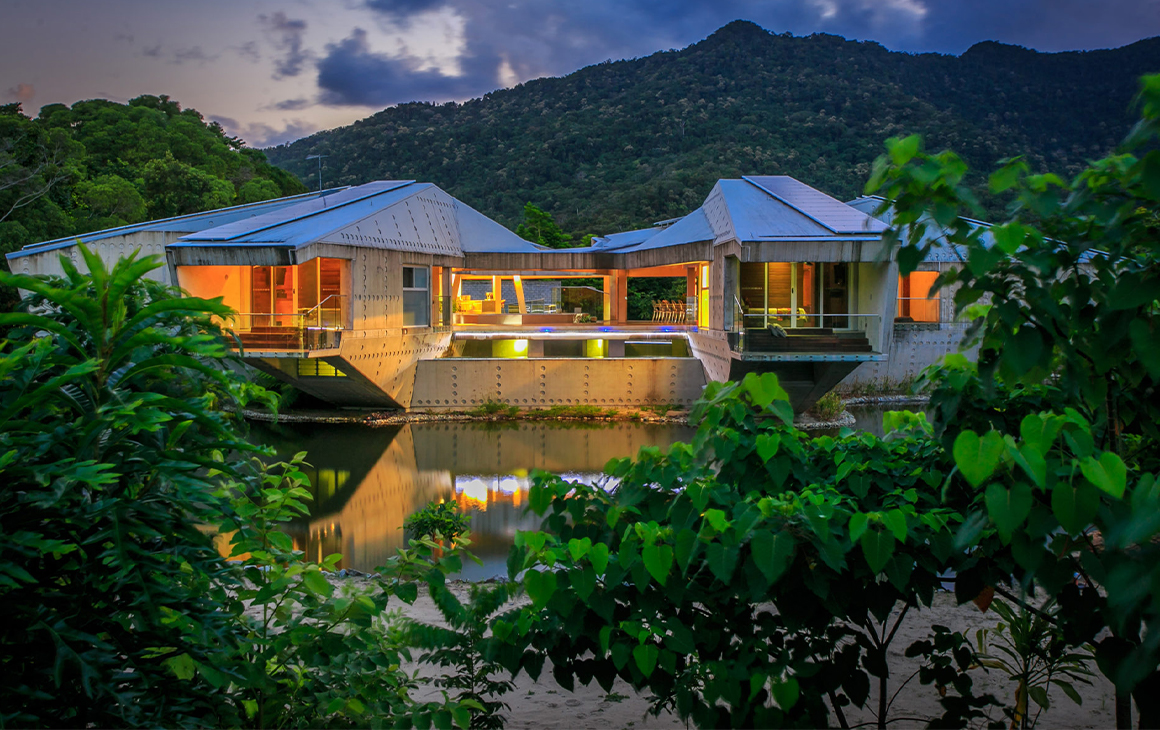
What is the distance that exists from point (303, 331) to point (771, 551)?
568 inches

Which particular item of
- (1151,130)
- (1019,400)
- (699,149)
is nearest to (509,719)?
(1019,400)

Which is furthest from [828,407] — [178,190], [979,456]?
[178,190]

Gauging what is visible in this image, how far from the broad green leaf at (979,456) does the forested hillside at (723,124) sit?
129ft

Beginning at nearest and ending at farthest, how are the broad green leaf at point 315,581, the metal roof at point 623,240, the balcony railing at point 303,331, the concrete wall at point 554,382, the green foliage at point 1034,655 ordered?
the broad green leaf at point 315,581, the green foliage at point 1034,655, the balcony railing at point 303,331, the concrete wall at point 554,382, the metal roof at point 623,240

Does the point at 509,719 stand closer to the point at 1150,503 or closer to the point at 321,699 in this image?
the point at 321,699

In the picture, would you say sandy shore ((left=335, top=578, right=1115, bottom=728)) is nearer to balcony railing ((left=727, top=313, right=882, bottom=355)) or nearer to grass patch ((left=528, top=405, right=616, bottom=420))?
balcony railing ((left=727, top=313, right=882, bottom=355))

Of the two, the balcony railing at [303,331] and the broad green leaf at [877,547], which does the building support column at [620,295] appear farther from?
the broad green leaf at [877,547]

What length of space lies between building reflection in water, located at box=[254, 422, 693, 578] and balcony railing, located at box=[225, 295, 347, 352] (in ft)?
6.51

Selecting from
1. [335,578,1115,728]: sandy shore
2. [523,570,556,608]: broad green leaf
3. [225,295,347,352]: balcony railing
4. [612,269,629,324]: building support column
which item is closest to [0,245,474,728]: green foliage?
[523,570,556,608]: broad green leaf

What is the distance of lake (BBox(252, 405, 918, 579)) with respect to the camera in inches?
364

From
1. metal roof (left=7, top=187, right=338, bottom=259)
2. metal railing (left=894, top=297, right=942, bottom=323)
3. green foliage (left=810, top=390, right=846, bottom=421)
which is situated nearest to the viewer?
green foliage (left=810, top=390, right=846, bottom=421)

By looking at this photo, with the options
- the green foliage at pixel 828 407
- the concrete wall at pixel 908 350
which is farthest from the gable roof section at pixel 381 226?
the concrete wall at pixel 908 350

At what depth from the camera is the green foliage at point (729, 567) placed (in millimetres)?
2344

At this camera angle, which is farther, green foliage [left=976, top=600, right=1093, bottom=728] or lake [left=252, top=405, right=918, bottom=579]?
lake [left=252, top=405, right=918, bottom=579]
